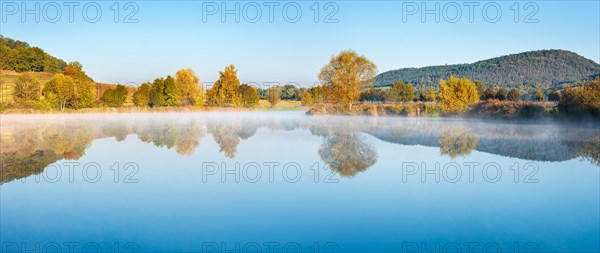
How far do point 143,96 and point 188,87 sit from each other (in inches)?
260

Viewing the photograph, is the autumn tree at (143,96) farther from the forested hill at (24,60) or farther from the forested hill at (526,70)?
the forested hill at (526,70)

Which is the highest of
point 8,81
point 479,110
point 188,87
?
point 8,81

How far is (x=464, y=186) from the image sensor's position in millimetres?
7051

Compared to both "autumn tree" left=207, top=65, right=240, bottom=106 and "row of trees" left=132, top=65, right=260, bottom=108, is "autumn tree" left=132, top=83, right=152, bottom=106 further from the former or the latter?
"autumn tree" left=207, top=65, right=240, bottom=106

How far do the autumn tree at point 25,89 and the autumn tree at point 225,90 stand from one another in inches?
830

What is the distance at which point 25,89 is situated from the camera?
1719 inches

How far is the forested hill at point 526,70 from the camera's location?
115625 mm

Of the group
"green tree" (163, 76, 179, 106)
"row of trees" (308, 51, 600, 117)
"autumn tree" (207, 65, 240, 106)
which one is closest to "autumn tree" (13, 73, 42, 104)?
"green tree" (163, 76, 179, 106)

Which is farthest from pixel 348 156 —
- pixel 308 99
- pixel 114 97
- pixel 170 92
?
pixel 308 99

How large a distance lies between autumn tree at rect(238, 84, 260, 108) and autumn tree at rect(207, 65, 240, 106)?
4368mm

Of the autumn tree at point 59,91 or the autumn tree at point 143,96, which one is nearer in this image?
the autumn tree at point 59,91

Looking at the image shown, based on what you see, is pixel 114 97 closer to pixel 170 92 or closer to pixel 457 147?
pixel 170 92

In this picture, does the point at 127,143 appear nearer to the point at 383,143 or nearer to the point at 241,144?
the point at 241,144

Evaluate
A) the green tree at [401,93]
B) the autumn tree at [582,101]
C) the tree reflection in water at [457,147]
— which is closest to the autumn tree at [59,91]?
the tree reflection in water at [457,147]
